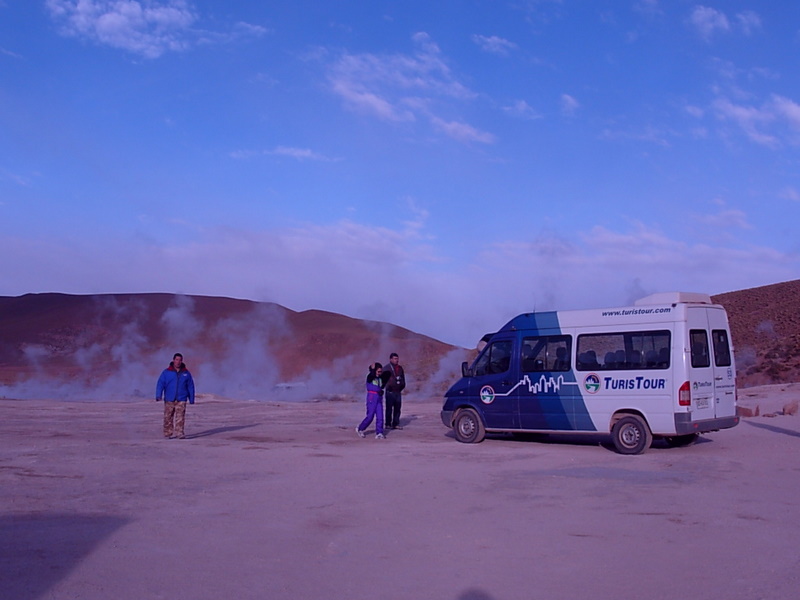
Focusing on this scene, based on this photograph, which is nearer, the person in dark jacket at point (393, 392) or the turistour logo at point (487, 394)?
the turistour logo at point (487, 394)

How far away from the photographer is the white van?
45.8 feet

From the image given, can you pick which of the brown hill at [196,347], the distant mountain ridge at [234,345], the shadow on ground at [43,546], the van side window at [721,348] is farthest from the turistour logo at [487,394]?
the brown hill at [196,347]

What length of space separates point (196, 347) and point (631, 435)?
171 ft

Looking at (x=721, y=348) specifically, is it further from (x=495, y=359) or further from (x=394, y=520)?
(x=394, y=520)

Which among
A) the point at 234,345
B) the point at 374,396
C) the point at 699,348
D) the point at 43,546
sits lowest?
the point at 43,546

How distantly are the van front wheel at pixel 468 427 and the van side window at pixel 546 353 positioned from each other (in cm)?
166

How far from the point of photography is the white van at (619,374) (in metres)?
14.0

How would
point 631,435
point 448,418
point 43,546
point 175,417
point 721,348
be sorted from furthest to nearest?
1. point 448,418
2. point 175,417
3. point 721,348
4. point 631,435
5. point 43,546

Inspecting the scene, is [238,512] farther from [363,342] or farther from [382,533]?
[363,342]

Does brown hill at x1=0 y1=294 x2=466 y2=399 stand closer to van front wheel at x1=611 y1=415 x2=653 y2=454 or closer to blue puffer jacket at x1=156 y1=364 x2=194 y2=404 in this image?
blue puffer jacket at x1=156 y1=364 x2=194 y2=404

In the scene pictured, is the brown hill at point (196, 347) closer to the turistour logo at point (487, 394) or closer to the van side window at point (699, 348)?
the turistour logo at point (487, 394)

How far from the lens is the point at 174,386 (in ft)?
54.6

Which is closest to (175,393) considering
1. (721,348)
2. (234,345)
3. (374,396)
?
(374,396)

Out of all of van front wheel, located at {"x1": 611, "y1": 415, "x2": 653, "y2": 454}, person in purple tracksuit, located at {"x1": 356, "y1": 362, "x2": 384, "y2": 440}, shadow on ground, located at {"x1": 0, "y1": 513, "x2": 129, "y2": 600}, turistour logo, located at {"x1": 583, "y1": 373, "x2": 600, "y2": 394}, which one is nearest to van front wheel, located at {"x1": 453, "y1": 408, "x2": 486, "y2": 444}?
person in purple tracksuit, located at {"x1": 356, "y1": 362, "x2": 384, "y2": 440}
